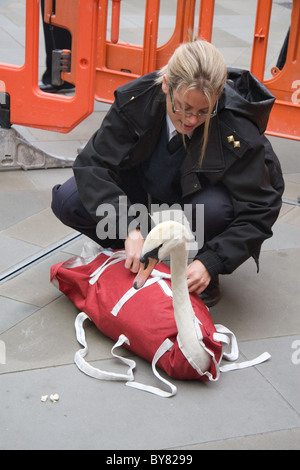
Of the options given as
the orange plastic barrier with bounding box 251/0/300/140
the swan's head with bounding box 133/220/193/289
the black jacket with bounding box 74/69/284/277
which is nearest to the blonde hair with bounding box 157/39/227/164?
the black jacket with bounding box 74/69/284/277

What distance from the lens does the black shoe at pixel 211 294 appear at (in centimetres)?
338

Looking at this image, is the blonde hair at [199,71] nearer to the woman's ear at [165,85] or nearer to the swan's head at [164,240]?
the woman's ear at [165,85]

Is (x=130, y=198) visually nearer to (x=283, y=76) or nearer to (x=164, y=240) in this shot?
(x=164, y=240)

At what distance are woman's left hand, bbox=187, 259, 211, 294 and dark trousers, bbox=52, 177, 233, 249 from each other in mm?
259

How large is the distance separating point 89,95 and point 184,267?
2.56m

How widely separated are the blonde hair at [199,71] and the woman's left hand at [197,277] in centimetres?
59

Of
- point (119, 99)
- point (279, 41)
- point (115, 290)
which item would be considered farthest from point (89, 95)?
point (279, 41)

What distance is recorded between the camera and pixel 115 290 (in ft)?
10.00

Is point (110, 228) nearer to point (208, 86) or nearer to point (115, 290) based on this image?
point (115, 290)

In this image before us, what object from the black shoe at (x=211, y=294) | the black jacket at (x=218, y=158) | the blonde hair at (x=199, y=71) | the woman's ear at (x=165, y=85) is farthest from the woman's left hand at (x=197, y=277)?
the woman's ear at (x=165, y=85)

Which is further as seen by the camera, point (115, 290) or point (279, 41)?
point (279, 41)

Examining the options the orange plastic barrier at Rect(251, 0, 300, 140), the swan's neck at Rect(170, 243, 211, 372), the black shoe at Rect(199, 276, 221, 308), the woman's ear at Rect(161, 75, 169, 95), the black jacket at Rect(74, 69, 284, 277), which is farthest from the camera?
the orange plastic barrier at Rect(251, 0, 300, 140)

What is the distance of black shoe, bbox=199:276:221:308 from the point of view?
338 cm

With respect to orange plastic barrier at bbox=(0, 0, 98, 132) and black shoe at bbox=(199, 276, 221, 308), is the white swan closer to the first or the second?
black shoe at bbox=(199, 276, 221, 308)
